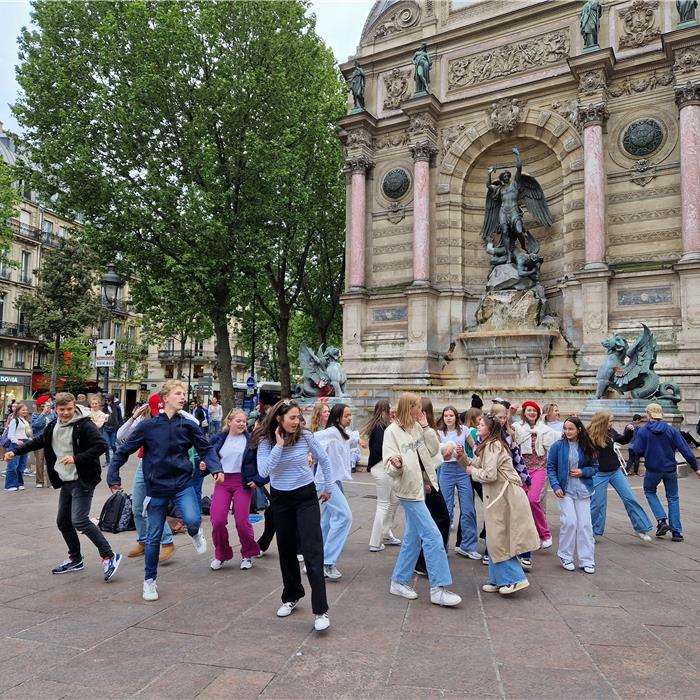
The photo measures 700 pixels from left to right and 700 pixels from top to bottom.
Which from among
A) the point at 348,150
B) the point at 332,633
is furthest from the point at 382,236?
the point at 332,633

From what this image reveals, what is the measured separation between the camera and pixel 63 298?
1375 inches

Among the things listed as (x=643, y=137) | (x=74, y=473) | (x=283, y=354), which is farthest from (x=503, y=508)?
(x=283, y=354)

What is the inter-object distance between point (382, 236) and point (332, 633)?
2016 centimetres

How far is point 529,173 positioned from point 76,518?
68.6ft

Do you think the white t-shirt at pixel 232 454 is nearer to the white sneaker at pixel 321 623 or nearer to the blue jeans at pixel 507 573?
the white sneaker at pixel 321 623

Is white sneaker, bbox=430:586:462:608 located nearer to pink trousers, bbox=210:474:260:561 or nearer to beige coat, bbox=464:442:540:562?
beige coat, bbox=464:442:540:562

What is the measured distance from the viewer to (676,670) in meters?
3.72

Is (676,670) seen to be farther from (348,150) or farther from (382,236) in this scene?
(348,150)

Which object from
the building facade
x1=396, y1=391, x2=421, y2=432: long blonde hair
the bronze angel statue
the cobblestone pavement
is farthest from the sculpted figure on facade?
x1=396, y1=391, x2=421, y2=432: long blonde hair

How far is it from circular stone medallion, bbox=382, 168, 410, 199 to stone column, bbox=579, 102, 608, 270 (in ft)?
21.9

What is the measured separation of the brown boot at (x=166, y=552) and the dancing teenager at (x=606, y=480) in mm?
4910

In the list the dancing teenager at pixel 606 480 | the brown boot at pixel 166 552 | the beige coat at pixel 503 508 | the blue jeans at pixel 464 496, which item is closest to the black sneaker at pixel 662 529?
the dancing teenager at pixel 606 480

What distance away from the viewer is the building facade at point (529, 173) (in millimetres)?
18062

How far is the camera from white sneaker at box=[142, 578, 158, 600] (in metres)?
5.06
